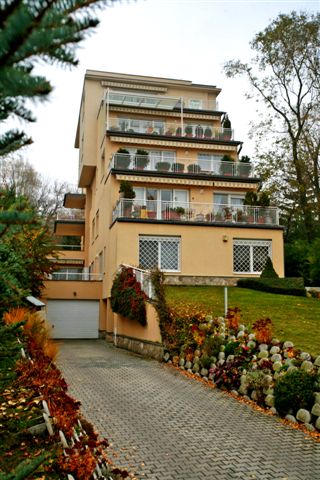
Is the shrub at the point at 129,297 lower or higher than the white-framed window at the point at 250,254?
lower

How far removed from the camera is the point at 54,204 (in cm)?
5044

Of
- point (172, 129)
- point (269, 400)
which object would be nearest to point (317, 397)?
point (269, 400)

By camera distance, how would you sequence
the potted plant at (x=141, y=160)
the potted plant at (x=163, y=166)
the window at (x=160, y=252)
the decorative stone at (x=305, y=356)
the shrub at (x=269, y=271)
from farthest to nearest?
1. the potted plant at (x=163, y=166)
2. the potted plant at (x=141, y=160)
3. the window at (x=160, y=252)
4. the shrub at (x=269, y=271)
5. the decorative stone at (x=305, y=356)

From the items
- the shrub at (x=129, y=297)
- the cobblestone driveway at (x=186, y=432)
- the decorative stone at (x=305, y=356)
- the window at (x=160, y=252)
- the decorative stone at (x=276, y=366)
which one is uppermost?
the window at (x=160, y=252)

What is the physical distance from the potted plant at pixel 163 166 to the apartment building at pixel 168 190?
6 cm

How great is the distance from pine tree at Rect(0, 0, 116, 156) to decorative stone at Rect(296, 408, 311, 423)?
9.20m

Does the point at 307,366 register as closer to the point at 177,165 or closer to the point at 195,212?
the point at 195,212

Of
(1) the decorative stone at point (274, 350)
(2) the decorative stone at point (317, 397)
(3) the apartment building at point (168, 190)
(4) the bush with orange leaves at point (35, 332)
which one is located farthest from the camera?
(3) the apartment building at point (168, 190)

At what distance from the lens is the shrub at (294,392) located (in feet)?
31.2

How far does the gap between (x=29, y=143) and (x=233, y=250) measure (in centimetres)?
2775

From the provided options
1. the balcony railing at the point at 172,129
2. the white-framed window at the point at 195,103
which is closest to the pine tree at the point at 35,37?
the balcony railing at the point at 172,129

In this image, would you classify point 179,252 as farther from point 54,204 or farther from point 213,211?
point 54,204

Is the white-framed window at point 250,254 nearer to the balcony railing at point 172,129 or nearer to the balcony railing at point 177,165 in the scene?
the balcony railing at point 177,165

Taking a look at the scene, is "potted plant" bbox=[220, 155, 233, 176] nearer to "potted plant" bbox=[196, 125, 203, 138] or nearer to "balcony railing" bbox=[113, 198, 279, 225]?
"balcony railing" bbox=[113, 198, 279, 225]
